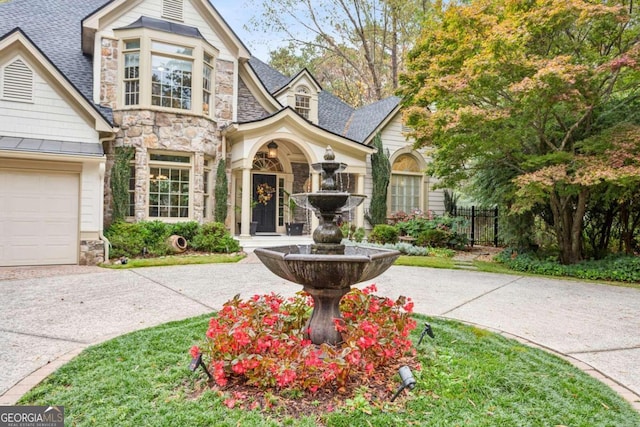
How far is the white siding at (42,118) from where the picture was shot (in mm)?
8648

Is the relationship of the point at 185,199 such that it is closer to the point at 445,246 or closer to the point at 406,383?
the point at 445,246

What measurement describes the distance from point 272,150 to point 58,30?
8082 mm

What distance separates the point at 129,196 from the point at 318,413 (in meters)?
10.2

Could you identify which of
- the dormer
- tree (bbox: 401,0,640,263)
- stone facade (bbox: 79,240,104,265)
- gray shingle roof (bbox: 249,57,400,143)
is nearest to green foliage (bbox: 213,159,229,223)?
stone facade (bbox: 79,240,104,265)

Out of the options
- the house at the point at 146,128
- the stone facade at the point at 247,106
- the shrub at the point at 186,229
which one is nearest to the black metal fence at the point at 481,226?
the house at the point at 146,128

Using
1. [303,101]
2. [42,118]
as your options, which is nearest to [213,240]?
[42,118]

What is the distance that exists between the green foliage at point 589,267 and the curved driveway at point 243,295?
0.94 metres

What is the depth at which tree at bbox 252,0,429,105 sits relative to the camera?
20.6 metres

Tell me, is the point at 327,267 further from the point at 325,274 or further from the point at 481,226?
the point at 481,226

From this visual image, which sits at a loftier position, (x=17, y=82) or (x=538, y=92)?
(x=17, y=82)

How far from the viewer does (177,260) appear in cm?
955

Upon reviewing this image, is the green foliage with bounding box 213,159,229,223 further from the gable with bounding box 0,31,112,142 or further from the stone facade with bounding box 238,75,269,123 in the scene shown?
the gable with bounding box 0,31,112,142

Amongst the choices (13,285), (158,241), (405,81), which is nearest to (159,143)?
(158,241)

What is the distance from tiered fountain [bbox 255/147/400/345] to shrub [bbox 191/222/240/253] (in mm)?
7322
